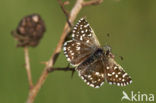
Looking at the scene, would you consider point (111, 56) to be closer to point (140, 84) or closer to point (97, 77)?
point (97, 77)

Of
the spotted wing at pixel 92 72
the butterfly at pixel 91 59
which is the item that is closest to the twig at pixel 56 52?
the butterfly at pixel 91 59

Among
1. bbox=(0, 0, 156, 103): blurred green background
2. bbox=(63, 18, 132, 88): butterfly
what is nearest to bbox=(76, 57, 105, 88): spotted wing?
bbox=(63, 18, 132, 88): butterfly

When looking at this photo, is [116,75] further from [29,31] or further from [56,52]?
[29,31]

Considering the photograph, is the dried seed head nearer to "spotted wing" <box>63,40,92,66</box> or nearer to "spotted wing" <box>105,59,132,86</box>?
"spotted wing" <box>63,40,92,66</box>

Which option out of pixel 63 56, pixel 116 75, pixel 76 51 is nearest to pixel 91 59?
pixel 76 51

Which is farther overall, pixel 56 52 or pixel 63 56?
pixel 63 56
